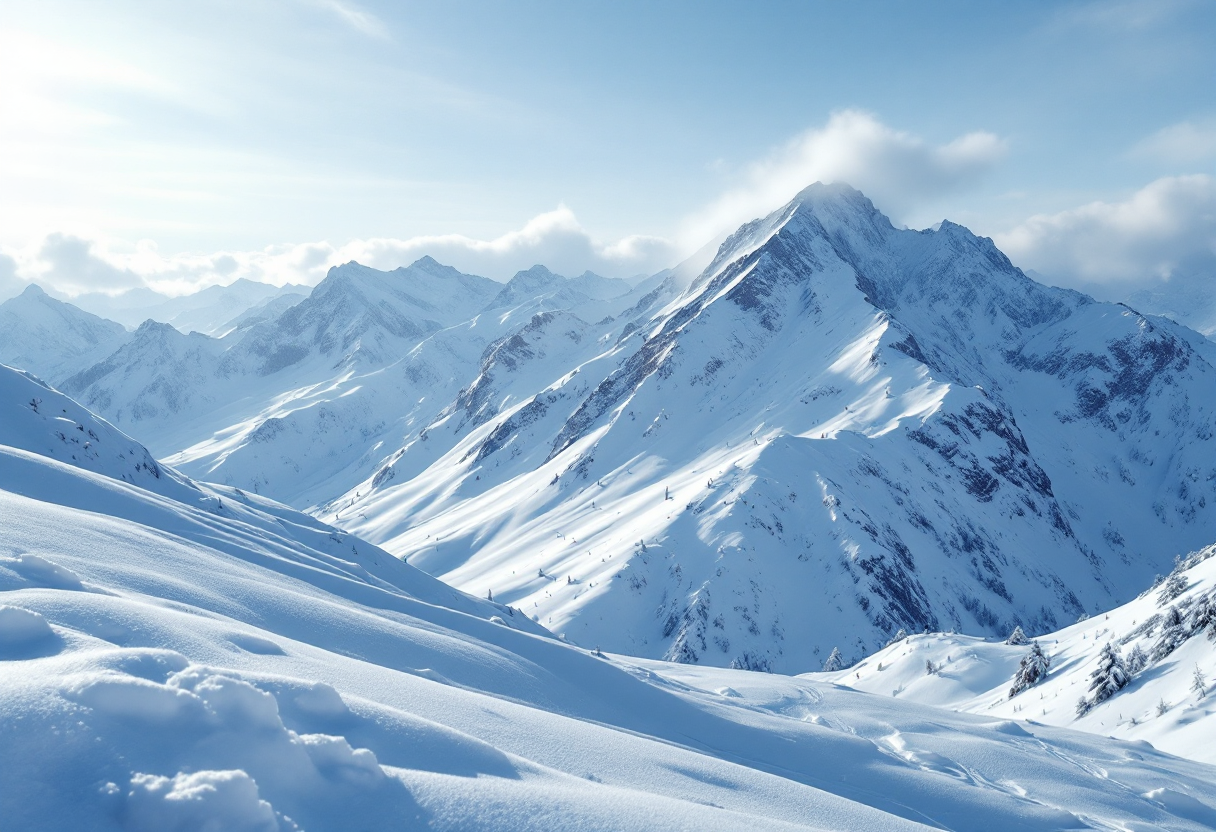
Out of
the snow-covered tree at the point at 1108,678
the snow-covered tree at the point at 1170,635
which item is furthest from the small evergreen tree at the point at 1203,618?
the snow-covered tree at the point at 1108,678

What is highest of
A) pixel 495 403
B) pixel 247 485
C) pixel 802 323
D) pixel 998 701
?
pixel 802 323

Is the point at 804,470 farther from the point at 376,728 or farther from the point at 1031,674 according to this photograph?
the point at 376,728

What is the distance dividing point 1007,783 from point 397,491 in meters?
134

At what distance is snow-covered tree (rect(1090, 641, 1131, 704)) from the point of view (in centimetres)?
2164

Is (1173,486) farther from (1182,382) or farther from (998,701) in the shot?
(998,701)

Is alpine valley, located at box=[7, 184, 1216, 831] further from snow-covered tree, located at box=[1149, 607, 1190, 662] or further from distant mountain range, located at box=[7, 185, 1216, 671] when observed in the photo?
distant mountain range, located at box=[7, 185, 1216, 671]

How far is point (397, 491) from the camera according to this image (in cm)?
13700

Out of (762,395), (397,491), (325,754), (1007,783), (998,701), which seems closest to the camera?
(325,754)

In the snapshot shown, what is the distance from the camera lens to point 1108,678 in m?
21.8

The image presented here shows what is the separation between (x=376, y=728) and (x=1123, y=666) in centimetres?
2534

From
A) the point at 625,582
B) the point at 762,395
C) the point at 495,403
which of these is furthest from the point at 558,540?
the point at 495,403

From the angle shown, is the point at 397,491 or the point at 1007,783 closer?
the point at 1007,783

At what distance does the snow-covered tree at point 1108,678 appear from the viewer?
71.0ft

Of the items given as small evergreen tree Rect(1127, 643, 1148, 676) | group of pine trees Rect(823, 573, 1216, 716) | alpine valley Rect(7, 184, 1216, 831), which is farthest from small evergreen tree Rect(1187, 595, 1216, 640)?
small evergreen tree Rect(1127, 643, 1148, 676)
